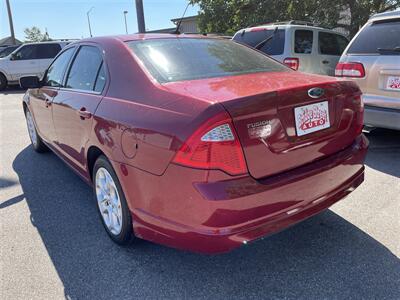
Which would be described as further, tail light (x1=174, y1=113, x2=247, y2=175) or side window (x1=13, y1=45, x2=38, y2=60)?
side window (x1=13, y1=45, x2=38, y2=60)

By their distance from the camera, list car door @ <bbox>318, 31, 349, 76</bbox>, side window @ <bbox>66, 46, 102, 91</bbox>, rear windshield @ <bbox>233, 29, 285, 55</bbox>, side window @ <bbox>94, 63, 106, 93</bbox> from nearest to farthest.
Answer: side window @ <bbox>94, 63, 106, 93</bbox> → side window @ <bbox>66, 46, 102, 91</bbox> → rear windshield @ <bbox>233, 29, 285, 55</bbox> → car door @ <bbox>318, 31, 349, 76</bbox>

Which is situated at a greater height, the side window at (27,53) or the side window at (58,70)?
the side window at (58,70)

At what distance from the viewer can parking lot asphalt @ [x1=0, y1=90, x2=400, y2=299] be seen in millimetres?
2330

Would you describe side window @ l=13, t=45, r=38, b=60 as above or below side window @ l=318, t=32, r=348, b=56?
below

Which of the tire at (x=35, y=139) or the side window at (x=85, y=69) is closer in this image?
the side window at (x=85, y=69)

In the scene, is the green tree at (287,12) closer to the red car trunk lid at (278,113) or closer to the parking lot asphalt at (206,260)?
the parking lot asphalt at (206,260)

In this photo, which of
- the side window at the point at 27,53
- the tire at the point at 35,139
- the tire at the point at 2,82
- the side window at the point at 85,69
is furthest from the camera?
the tire at the point at 2,82

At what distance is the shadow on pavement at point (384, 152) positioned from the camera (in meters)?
4.21

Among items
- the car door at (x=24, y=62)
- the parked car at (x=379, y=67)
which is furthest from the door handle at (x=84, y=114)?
the car door at (x=24, y=62)

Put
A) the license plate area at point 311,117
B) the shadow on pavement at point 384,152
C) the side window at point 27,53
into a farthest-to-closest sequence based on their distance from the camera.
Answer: the side window at point 27,53, the shadow on pavement at point 384,152, the license plate area at point 311,117

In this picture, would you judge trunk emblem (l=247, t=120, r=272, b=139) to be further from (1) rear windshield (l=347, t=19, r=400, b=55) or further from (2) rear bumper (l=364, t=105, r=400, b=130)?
(1) rear windshield (l=347, t=19, r=400, b=55)

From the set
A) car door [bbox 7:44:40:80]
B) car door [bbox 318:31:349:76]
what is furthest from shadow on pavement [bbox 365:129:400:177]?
car door [bbox 7:44:40:80]

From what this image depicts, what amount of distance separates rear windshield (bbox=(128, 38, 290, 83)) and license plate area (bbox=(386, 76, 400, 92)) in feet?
6.04

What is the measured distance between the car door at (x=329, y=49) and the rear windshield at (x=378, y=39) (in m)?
3.19
